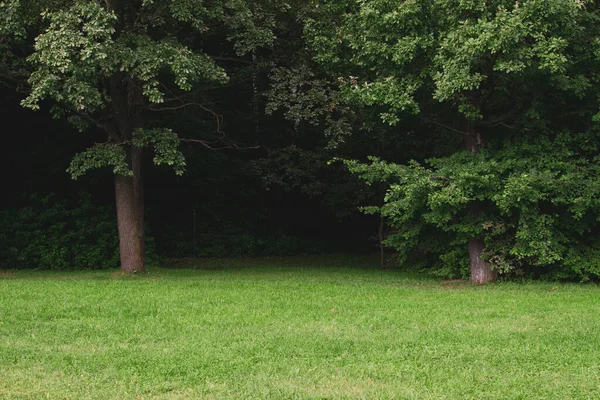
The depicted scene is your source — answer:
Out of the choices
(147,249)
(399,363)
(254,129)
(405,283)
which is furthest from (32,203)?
(399,363)

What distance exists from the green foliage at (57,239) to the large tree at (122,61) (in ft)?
6.61

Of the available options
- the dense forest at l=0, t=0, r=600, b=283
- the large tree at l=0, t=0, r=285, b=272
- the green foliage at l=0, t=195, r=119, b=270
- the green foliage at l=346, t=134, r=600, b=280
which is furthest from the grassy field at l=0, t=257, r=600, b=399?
the green foliage at l=0, t=195, r=119, b=270

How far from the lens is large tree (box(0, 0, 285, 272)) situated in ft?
44.2

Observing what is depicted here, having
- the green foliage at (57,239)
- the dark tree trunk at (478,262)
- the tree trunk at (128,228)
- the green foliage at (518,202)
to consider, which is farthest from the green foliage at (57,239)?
the dark tree trunk at (478,262)

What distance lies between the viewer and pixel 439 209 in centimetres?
1462

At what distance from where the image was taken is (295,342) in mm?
7805

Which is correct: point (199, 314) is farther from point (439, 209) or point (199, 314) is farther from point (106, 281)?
point (439, 209)

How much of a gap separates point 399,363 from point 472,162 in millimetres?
8691

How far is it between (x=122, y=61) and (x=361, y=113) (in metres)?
6.36

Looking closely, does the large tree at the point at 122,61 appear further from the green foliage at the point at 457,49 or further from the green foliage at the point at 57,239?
the green foliage at the point at 457,49

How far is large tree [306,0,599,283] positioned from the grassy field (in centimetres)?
240

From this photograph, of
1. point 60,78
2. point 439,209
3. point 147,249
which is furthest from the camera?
point 147,249

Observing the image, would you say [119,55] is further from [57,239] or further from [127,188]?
[57,239]

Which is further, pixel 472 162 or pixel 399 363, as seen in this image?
pixel 472 162
